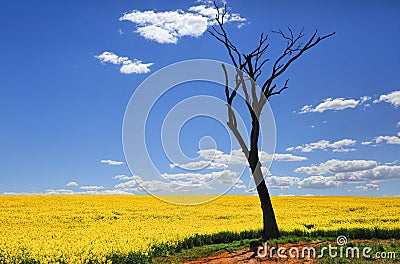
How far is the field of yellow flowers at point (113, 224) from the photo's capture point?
16453mm

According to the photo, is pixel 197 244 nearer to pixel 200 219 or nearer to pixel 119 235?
pixel 119 235

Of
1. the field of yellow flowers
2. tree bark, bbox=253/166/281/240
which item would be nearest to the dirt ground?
the field of yellow flowers

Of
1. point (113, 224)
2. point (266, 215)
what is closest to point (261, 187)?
point (266, 215)

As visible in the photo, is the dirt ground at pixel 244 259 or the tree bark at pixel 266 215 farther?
the tree bark at pixel 266 215


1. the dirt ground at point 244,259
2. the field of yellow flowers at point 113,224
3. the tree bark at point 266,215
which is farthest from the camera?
the tree bark at point 266,215

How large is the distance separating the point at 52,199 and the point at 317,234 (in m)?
25.7

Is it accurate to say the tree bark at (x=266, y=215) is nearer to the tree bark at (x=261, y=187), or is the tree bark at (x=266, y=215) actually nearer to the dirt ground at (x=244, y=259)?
the tree bark at (x=261, y=187)

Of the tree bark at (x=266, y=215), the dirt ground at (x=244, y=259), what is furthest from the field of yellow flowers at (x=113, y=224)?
the dirt ground at (x=244, y=259)

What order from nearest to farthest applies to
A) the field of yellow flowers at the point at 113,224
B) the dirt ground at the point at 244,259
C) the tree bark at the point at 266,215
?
the field of yellow flowers at the point at 113,224 < the dirt ground at the point at 244,259 < the tree bark at the point at 266,215

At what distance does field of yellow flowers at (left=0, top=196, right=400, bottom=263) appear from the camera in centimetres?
1645

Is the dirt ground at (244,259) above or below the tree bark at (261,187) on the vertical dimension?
below

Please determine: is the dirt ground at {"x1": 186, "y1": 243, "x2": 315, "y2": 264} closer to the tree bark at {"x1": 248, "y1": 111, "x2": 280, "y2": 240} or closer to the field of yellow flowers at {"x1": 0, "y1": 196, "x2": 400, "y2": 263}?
the field of yellow flowers at {"x1": 0, "y1": 196, "x2": 400, "y2": 263}

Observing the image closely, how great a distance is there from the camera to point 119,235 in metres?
20.6

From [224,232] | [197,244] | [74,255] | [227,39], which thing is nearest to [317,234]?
[224,232]
